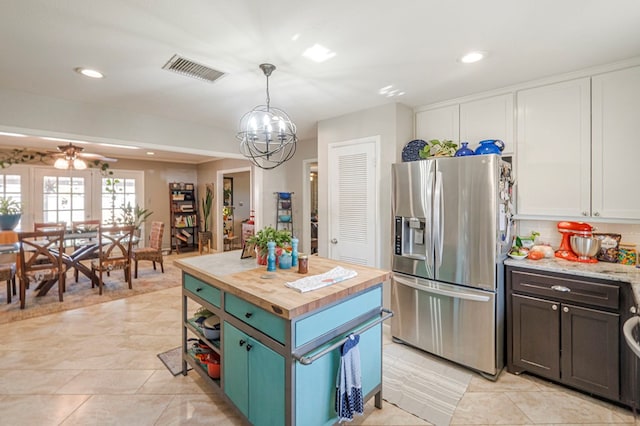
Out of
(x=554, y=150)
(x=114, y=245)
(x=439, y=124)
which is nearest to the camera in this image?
(x=554, y=150)

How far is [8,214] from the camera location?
5223mm

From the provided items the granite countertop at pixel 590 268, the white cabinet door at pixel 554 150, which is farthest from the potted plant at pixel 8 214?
the white cabinet door at pixel 554 150

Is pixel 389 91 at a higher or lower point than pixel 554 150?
higher

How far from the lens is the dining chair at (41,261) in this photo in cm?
378

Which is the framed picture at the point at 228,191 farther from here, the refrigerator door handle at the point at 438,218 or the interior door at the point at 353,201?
the refrigerator door handle at the point at 438,218

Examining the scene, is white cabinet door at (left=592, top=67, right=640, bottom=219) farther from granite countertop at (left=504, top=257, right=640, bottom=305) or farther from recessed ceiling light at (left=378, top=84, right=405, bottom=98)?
recessed ceiling light at (left=378, top=84, right=405, bottom=98)

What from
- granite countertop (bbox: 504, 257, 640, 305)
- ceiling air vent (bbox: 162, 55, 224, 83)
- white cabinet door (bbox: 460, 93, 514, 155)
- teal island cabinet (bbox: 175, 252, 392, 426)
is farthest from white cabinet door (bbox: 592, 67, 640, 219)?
ceiling air vent (bbox: 162, 55, 224, 83)

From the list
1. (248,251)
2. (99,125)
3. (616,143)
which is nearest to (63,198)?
(99,125)

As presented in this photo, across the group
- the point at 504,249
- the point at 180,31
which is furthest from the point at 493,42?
the point at 180,31

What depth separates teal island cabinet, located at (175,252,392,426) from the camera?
151cm

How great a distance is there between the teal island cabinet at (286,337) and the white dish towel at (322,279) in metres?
0.04

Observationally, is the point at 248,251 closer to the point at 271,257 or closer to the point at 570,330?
the point at 271,257

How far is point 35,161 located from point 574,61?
8.32 metres

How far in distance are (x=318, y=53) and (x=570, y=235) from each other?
2457 millimetres
